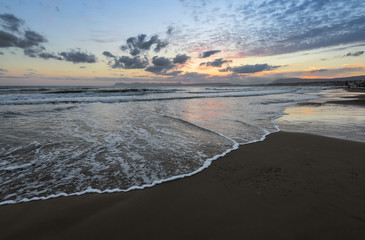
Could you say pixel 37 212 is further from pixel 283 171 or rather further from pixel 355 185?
pixel 355 185

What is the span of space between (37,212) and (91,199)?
0.64m

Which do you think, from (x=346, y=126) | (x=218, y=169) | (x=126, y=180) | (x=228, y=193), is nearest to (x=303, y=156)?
(x=218, y=169)

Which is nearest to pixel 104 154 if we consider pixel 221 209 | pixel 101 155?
pixel 101 155

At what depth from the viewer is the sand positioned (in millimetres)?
1974

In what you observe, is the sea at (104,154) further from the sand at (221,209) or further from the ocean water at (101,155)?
the sand at (221,209)

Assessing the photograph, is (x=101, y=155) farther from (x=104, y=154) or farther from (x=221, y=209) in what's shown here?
(x=221, y=209)

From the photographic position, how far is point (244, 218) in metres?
2.18

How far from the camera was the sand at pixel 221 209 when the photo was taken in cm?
197

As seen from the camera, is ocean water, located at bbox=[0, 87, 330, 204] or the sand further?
ocean water, located at bbox=[0, 87, 330, 204]

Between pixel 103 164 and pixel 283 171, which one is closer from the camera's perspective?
A: pixel 283 171

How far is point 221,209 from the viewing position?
7.70ft

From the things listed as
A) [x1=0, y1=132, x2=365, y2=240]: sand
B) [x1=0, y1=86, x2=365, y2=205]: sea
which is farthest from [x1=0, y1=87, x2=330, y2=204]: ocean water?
[x1=0, y1=132, x2=365, y2=240]: sand

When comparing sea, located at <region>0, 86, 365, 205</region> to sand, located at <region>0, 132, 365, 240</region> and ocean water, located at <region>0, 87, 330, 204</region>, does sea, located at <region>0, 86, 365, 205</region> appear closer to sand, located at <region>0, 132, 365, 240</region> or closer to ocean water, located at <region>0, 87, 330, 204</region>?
ocean water, located at <region>0, 87, 330, 204</region>

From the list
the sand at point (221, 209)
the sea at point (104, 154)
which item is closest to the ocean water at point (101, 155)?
the sea at point (104, 154)
